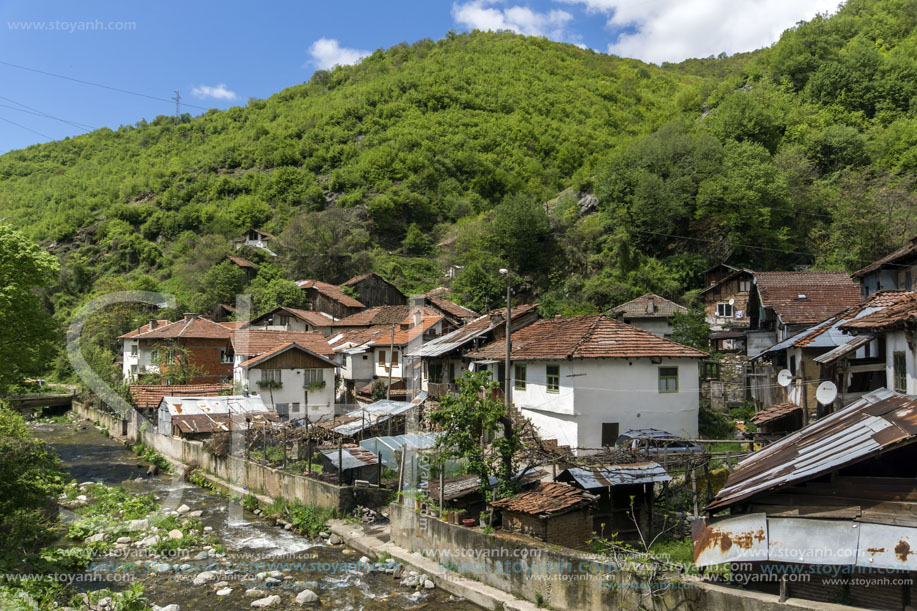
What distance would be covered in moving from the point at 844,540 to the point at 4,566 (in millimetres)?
12886

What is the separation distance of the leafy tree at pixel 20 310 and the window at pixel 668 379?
81.8 feet

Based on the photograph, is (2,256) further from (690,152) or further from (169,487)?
(690,152)

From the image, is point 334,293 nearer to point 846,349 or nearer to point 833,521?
point 846,349

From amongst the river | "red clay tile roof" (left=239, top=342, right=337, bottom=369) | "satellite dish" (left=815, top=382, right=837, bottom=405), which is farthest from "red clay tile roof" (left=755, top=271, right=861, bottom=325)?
"red clay tile roof" (left=239, top=342, right=337, bottom=369)

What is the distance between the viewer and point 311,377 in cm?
3284

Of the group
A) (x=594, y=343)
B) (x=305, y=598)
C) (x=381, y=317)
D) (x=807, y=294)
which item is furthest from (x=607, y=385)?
(x=381, y=317)

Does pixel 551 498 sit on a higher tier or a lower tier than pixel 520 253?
lower

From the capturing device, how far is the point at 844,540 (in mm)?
7852

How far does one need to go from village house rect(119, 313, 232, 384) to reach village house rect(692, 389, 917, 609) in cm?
3575

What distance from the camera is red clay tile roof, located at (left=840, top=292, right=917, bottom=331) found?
33.6 feet

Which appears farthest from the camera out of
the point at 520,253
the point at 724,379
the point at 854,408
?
the point at 520,253

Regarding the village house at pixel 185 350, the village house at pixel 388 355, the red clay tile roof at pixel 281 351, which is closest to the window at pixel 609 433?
the village house at pixel 388 355

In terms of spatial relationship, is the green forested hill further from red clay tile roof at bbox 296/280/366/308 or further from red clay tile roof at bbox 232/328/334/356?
red clay tile roof at bbox 232/328/334/356

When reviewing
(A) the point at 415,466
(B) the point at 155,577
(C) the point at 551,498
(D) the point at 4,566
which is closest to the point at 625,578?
(C) the point at 551,498
